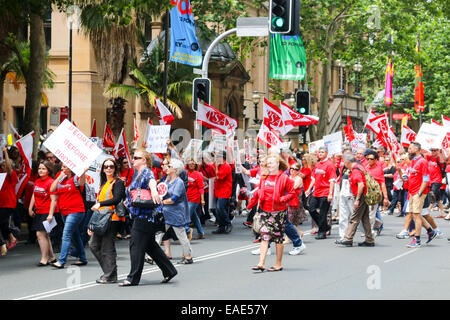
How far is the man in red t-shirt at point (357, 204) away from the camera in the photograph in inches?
565

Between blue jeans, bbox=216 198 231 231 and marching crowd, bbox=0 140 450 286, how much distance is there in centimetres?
2

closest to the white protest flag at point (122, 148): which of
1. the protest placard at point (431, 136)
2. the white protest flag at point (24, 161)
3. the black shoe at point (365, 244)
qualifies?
the white protest flag at point (24, 161)

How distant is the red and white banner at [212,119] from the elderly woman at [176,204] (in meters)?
6.82

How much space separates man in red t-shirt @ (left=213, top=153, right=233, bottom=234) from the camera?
1703 cm

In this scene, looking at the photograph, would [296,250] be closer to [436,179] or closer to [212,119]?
[212,119]

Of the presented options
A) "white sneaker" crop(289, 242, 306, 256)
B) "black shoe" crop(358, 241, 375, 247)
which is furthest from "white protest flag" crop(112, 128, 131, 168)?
"black shoe" crop(358, 241, 375, 247)

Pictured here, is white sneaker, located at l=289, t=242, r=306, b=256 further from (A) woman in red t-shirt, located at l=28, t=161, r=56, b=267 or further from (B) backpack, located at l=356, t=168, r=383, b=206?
(A) woman in red t-shirt, located at l=28, t=161, r=56, b=267

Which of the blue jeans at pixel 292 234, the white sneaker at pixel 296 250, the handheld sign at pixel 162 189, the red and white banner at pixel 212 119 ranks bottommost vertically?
the white sneaker at pixel 296 250

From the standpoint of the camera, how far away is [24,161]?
14.7 metres

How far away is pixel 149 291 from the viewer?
31.1 ft

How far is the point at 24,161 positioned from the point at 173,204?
160 inches

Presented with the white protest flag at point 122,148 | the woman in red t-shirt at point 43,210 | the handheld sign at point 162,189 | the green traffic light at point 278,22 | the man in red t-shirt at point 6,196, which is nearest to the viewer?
the handheld sign at point 162,189

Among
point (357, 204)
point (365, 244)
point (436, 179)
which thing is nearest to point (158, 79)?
point (436, 179)

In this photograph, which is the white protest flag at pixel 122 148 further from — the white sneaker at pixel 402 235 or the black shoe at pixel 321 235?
the white sneaker at pixel 402 235
